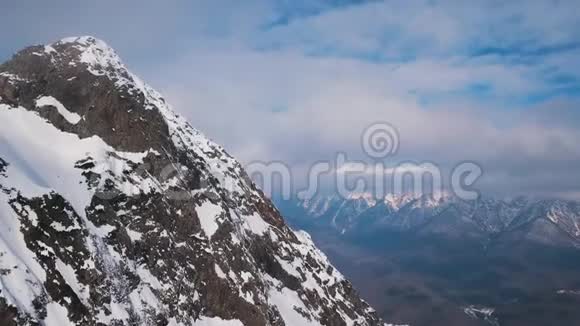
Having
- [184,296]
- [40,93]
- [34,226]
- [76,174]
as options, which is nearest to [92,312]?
[34,226]

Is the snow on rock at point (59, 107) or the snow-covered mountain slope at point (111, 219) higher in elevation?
the snow on rock at point (59, 107)

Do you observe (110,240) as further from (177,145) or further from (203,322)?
(177,145)

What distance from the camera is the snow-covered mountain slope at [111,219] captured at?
75.3 m

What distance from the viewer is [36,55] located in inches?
4195

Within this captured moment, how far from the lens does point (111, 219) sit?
305 ft

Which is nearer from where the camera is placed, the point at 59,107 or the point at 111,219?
the point at 111,219

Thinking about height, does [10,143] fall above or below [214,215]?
above

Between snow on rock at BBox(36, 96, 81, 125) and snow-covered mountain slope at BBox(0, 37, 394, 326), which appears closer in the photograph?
snow-covered mountain slope at BBox(0, 37, 394, 326)

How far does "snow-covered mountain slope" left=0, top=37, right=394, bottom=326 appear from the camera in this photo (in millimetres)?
75312

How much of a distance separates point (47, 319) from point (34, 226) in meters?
15.6

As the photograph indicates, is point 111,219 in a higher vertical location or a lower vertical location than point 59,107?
lower

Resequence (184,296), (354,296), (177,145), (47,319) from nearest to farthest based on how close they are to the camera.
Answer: (47,319) < (184,296) < (177,145) < (354,296)

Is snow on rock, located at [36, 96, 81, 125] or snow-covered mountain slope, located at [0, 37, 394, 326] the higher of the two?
snow on rock, located at [36, 96, 81, 125]

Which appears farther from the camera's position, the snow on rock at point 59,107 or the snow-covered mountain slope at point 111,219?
the snow on rock at point 59,107
